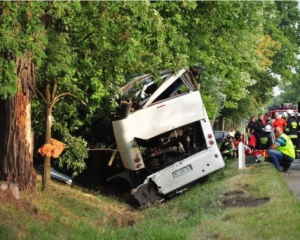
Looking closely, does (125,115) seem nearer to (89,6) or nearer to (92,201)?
(92,201)

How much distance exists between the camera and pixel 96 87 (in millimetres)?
15875

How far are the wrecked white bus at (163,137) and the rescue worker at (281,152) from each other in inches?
94.7

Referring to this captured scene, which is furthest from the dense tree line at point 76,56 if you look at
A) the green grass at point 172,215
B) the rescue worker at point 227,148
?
the rescue worker at point 227,148

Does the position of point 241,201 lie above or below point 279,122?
above

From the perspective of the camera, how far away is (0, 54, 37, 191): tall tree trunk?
13.5 m

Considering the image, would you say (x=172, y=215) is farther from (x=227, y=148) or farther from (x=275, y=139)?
(x=227, y=148)

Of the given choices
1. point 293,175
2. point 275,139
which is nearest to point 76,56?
point 293,175

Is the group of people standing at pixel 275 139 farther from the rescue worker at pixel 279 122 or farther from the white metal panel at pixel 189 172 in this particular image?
the white metal panel at pixel 189 172

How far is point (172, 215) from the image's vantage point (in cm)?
1330

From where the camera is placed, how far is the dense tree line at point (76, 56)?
10.0 metres

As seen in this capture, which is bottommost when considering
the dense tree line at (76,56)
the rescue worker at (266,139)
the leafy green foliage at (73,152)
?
the rescue worker at (266,139)

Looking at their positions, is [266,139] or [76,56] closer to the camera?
[76,56]

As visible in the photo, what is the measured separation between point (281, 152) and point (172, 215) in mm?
5834

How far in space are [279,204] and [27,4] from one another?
183 inches
